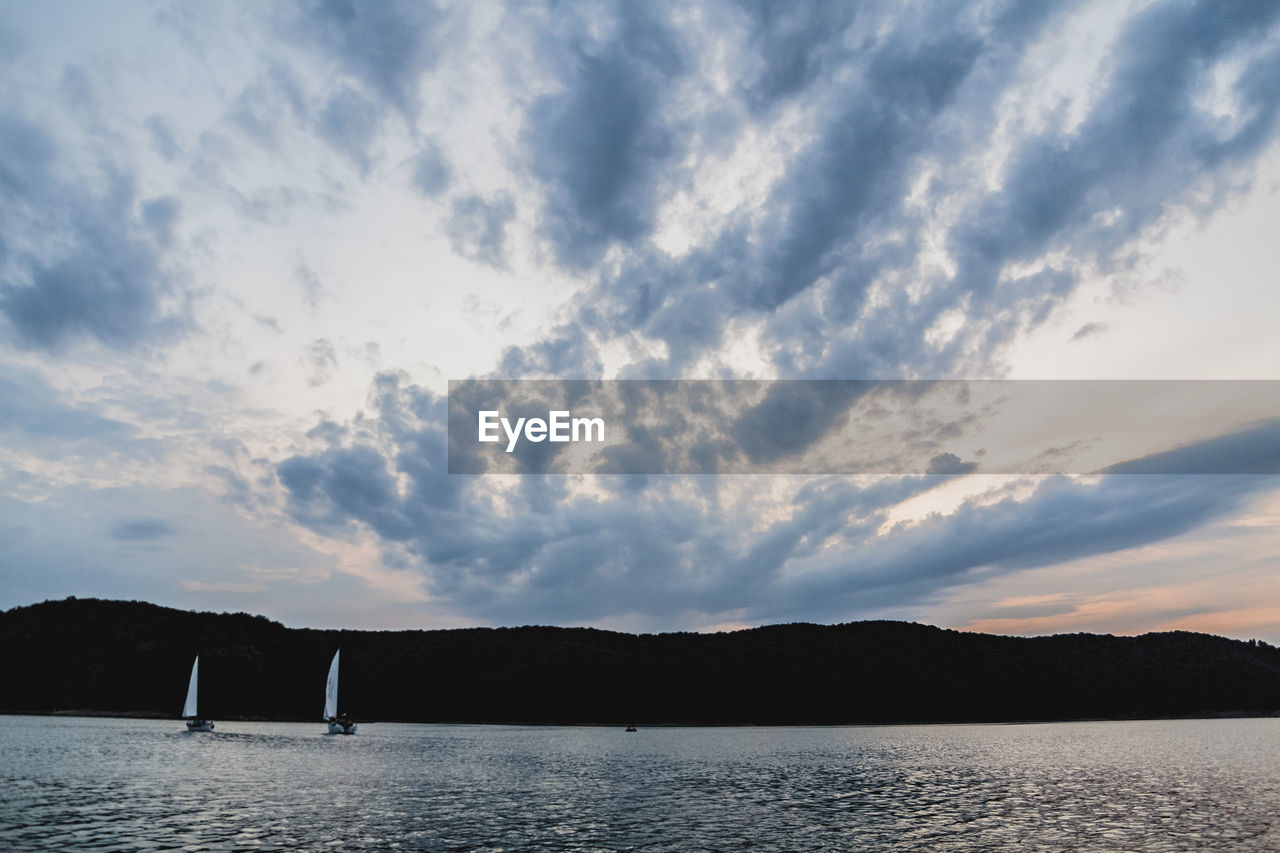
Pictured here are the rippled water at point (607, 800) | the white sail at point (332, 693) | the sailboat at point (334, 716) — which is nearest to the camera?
the rippled water at point (607, 800)

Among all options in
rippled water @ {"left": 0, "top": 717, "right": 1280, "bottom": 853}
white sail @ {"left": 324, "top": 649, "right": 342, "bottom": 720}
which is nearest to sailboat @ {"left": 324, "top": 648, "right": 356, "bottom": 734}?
white sail @ {"left": 324, "top": 649, "right": 342, "bottom": 720}

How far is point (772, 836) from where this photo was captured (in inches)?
1845

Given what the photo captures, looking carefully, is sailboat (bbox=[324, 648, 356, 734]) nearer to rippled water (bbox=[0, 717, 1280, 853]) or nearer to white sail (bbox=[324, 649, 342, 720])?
white sail (bbox=[324, 649, 342, 720])

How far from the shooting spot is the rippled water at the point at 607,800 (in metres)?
44.7

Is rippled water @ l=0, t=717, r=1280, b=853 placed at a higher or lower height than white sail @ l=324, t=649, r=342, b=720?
lower

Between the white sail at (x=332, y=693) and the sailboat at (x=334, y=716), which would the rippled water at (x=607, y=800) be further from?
the sailboat at (x=334, y=716)

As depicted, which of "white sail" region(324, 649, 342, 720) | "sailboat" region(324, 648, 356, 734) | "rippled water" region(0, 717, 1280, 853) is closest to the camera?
"rippled water" region(0, 717, 1280, 853)

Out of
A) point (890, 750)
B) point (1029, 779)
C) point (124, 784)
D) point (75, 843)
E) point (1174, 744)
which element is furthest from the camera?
point (1174, 744)

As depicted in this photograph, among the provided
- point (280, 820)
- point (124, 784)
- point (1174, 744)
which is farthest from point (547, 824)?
point (1174, 744)

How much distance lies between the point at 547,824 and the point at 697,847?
11523mm

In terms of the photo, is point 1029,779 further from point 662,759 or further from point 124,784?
point 124,784

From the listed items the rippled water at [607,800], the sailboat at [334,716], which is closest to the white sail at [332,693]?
the sailboat at [334,716]

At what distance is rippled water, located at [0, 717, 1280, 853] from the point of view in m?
44.7

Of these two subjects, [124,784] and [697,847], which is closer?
[697,847]
